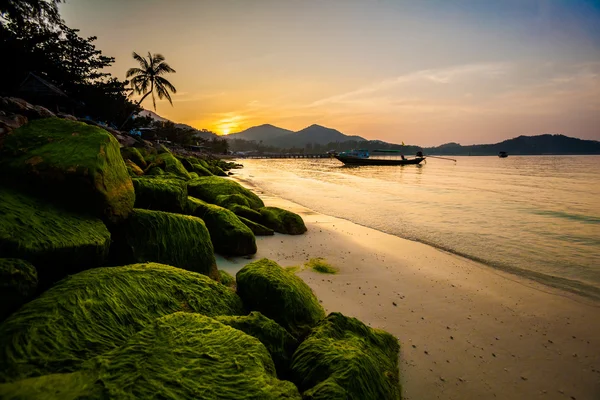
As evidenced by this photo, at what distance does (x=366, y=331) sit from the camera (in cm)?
320

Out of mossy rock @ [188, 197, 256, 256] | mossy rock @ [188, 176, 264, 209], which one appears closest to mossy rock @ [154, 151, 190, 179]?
mossy rock @ [188, 176, 264, 209]

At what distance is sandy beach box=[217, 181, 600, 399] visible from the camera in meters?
3.21

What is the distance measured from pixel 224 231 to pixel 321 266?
2.30 m

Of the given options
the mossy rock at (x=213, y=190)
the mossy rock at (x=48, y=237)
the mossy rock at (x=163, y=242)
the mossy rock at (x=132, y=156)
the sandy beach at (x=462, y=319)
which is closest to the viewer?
the mossy rock at (x=48, y=237)

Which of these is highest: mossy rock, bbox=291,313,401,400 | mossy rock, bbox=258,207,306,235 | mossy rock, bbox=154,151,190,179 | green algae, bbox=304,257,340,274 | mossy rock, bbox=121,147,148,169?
mossy rock, bbox=121,147,148,169

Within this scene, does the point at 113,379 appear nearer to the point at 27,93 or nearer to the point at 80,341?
the point at 80,341

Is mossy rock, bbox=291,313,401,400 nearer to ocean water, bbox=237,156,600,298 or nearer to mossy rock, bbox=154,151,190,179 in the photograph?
ocean water, bbox=237,156,600,298

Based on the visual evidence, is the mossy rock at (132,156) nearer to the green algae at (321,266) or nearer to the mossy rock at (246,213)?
the mossy rock at (246,213)

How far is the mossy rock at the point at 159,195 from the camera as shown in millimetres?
5025

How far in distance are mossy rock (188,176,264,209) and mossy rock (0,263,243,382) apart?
5902mm

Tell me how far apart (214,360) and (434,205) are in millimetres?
16582

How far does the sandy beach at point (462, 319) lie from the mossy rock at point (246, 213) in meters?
1.15

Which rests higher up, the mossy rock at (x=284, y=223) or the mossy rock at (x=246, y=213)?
the mossy rock at (x=246, y=213)

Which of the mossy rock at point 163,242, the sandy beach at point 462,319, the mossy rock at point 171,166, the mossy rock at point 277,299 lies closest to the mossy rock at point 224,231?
the sandy beach at point 462,319
